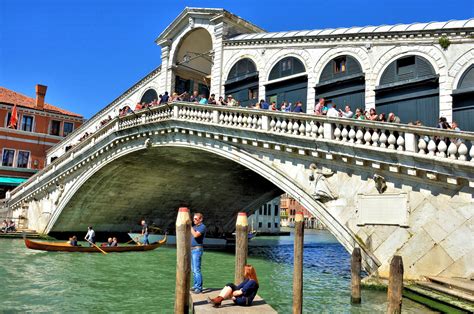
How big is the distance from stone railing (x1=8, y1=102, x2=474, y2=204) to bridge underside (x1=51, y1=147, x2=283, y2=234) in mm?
1764

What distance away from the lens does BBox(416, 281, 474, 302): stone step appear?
689 centimetres

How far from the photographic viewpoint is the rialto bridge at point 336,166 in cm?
807

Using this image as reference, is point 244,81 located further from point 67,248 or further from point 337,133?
point 67,248

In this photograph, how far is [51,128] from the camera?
29.2m

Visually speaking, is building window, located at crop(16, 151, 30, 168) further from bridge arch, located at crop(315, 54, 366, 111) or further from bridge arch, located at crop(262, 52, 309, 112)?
bridge arch, located at crop(315, 54, 366, 111)

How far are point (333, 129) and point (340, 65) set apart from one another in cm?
356

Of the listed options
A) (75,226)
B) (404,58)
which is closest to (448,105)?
(404,58)

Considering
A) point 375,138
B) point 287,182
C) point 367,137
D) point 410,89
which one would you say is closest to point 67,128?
point 287,182

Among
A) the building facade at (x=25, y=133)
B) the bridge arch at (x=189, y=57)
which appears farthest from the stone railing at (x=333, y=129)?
the building facade at (x=25, y=133)

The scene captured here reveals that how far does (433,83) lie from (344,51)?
114 inches

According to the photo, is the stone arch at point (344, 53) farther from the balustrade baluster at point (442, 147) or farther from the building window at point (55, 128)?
the building window at point (55, 128)

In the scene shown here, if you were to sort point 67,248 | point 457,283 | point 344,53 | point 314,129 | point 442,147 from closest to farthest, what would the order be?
point 457,283
point 442,147
point 314,129
point 344,53
point 67,248

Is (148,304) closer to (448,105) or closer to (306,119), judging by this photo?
(306,119)

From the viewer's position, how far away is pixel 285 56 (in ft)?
46.6
